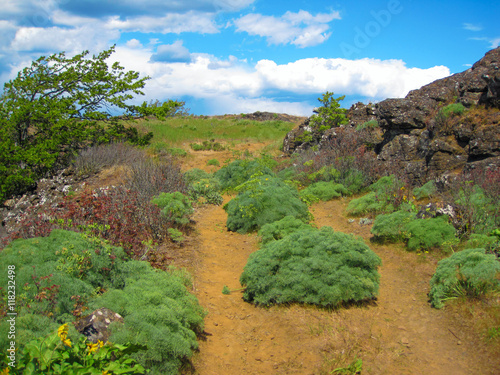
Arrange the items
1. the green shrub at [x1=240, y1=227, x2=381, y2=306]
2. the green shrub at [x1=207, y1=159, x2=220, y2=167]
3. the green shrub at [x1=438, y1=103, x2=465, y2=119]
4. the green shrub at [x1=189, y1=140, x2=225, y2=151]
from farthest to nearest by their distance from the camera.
A: the green shrub at [x1=189, y1=140, x2=225, y2=151], the green shrub at [x1=207, y1=159, x2=220, y2=167], the green shrub at [x1=438, y1=103, x2=465, y2=119], the green shrub at [x1=240, y1=227, x2=381, y2=306]

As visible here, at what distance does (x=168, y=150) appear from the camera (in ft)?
50.3

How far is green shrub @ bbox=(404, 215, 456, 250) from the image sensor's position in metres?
5.87

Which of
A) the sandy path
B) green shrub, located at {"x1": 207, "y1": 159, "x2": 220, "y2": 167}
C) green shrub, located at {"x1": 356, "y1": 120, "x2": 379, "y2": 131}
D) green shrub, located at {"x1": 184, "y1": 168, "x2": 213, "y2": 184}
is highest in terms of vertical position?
green shrub, located at {"x1": 356, "y1": 120, "x2": 379, "y2": 131}

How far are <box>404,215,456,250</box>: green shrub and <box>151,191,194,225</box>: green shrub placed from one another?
4.24 m

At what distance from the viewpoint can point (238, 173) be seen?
1148 cm

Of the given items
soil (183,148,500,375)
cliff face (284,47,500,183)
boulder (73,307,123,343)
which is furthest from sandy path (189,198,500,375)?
cliff face (284,47,500,183)

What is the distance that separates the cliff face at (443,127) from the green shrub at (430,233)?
8.42 feet

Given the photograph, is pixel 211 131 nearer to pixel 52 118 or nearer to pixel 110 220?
pixel 52 118

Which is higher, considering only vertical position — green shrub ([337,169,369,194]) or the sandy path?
green shrub ([337,169,369,194])

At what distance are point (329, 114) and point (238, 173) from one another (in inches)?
258

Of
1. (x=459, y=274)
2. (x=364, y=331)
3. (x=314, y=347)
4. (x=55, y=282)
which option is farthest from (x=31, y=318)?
(x=459, y=274)

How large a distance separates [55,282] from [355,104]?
48.3 ft

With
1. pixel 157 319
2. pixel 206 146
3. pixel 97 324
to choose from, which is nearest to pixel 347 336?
pixel 157 319

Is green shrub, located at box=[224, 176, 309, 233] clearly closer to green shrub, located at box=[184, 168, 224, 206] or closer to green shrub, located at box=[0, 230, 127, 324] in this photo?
green shrub, located at box=[184, 168, 224, 206]
